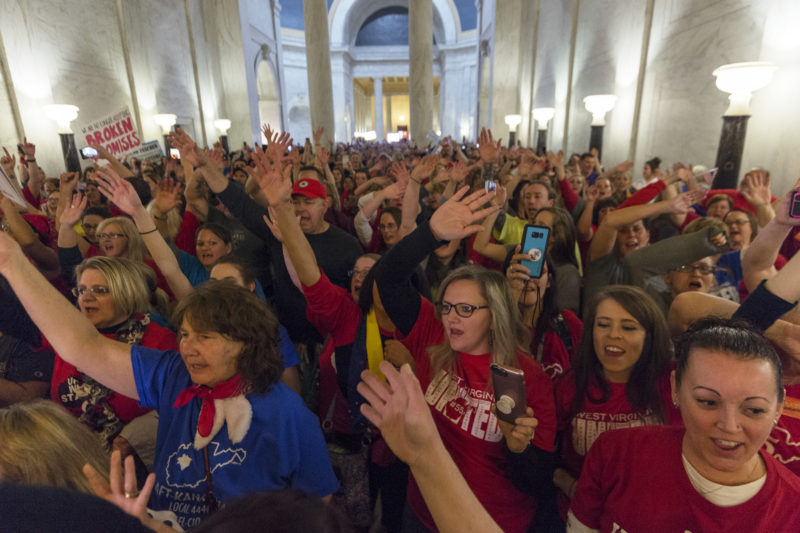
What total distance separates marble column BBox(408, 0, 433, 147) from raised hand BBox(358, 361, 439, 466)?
57.6 ft

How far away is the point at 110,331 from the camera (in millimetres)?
2045

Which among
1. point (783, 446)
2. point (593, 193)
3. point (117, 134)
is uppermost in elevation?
point (117, 134)

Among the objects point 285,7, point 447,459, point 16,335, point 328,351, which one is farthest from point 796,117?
point 285,7

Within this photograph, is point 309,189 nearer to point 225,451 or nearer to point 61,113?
point 225,451

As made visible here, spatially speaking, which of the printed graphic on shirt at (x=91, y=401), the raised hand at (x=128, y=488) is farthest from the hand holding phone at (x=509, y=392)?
the printed graphic on shirt at (x=91, y=401)

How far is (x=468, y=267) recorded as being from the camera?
6.25 feet

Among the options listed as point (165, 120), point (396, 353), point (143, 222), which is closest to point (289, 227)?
point (396, 353)

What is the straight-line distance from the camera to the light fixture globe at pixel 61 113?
771 centimetres

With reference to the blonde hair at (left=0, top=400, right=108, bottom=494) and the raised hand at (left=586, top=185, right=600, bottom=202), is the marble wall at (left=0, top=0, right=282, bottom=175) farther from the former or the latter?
the raised hand at (left=586, top=185, right=600, bottom=202)

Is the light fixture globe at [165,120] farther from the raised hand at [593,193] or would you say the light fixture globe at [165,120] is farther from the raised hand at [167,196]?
the raised hand at [593,193]

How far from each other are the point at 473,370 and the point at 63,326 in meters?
1.58

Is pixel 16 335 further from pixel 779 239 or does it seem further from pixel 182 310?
pixel 779 239

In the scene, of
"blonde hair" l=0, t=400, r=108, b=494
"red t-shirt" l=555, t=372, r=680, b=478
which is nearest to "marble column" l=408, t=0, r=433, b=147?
"red t-shirt" l=555, t=372, r=680, b=478

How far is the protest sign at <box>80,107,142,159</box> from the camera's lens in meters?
6.39
